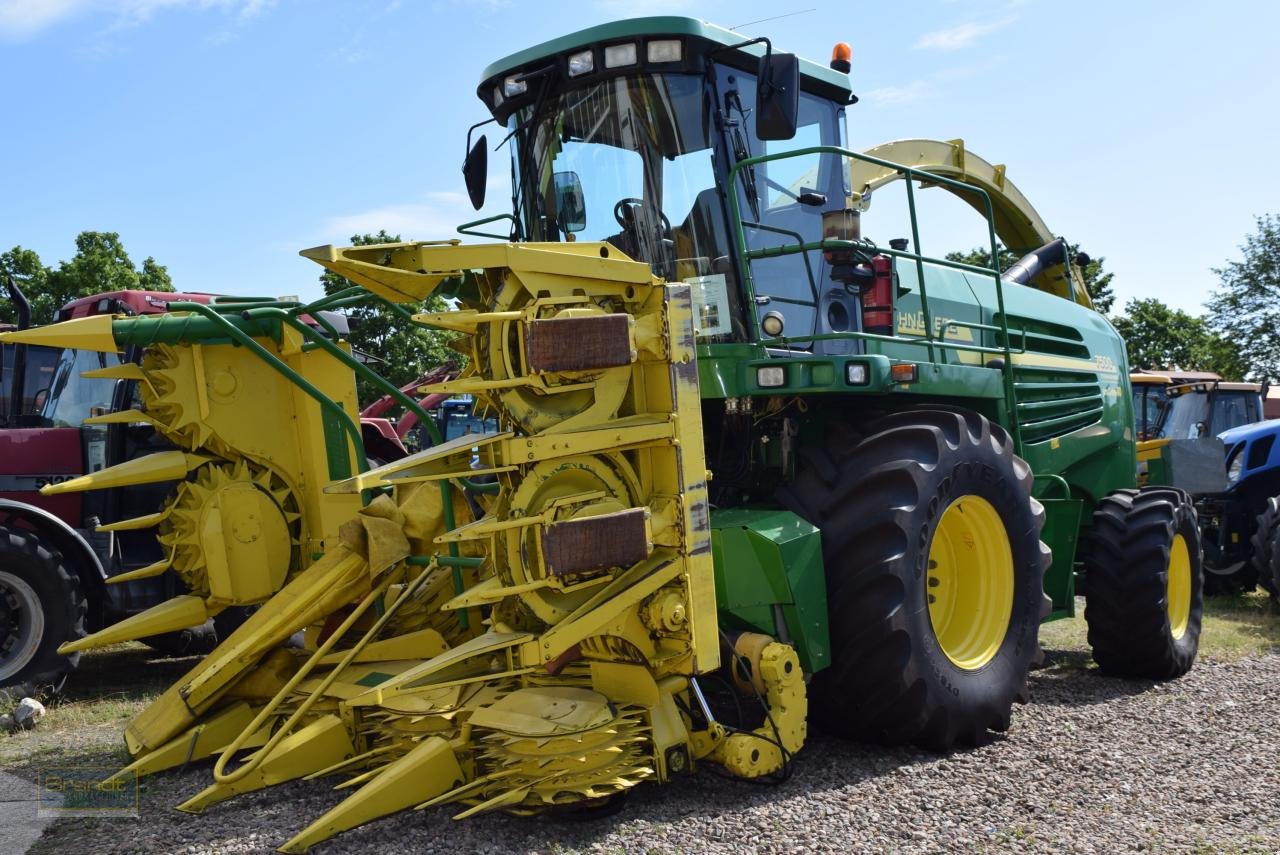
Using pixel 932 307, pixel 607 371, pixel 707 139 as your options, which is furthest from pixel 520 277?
pixel 932 307

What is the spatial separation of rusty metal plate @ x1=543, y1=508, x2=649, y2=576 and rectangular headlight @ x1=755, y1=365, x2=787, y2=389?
3.34ft

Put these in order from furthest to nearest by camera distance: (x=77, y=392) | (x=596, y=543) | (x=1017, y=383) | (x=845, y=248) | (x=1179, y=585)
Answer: (x=77, y=392), (x=1179, y=585), (x=1017, y=383), (x=845, y=248), (x=596, y=543)

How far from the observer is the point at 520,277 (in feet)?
12.5

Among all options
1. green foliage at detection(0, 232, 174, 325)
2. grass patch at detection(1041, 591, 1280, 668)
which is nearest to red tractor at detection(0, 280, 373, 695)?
grass patch at detection(1041, 591, 1280, 668)

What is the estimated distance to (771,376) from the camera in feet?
15.1

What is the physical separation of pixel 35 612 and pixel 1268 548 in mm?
9395

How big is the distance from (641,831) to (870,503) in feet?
5.30

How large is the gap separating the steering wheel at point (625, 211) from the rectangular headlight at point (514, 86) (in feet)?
2.59

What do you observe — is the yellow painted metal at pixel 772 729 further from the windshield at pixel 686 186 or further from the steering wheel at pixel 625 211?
the steering wheel at pixel 625 211

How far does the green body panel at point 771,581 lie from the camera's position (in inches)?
168

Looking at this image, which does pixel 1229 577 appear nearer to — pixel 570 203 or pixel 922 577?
pixel 922 577

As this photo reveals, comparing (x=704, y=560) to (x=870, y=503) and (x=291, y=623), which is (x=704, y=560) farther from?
(x=291, y=623)

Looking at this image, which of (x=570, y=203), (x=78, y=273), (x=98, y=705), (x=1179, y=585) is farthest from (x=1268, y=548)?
(x=78, y=273)

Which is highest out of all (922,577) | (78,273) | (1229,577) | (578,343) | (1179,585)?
(78,273)
